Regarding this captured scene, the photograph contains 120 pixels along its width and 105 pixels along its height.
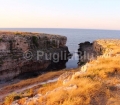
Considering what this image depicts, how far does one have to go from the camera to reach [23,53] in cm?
4228

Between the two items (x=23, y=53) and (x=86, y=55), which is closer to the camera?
(x=23, y=53)

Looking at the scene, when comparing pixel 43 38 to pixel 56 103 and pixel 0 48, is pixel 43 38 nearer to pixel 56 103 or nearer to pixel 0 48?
pixel 0 48

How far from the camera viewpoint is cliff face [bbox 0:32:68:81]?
38.5m

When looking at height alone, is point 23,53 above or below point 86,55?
above

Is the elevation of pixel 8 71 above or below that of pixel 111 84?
below

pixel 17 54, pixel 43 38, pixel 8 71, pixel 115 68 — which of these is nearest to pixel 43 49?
→ pixel 43 38

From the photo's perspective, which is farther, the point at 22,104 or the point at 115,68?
the point at 115,68

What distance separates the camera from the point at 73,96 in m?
10.8

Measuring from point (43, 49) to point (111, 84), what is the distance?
3650 centimetres

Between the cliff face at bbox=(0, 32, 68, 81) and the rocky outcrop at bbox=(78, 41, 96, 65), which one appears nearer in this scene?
the cliff face at bbox=(0, 32, 68, 81)

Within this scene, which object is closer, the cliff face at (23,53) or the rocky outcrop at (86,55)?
the cliff face at (23,53)

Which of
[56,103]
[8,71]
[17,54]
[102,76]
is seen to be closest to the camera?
[56,103]

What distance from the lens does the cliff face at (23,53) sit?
38534mm

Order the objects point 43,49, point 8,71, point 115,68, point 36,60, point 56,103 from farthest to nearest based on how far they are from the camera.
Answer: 1. point 43,49
2. point 36,60
3. point 8,71
4. point 115,68
5. point 56,103
